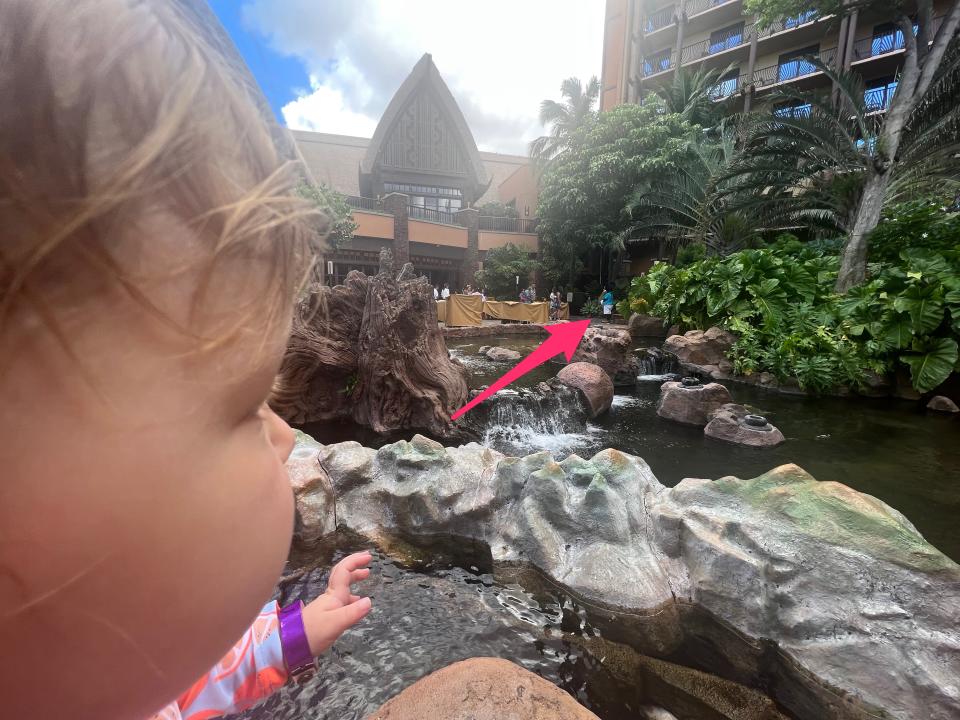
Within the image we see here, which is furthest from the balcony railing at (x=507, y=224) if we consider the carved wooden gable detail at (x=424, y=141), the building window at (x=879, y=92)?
the building window at (x=879, y=92)

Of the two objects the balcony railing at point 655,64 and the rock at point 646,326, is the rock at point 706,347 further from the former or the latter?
the balcony railing at point 655,64

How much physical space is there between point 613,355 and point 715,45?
21205 millimetres

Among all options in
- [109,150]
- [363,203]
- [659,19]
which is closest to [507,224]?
[363,203]

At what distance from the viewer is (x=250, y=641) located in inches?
31.7

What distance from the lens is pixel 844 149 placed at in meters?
8.71

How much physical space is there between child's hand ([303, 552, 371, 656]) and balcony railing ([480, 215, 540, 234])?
22255 mm

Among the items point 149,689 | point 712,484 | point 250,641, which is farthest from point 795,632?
point 149,689

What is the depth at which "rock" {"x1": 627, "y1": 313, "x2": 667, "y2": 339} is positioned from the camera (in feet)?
44.0

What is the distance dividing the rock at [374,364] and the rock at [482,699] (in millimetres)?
3449

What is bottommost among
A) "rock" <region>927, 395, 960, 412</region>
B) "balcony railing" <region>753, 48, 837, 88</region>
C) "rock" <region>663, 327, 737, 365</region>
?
"rock" <region>927, 395, 960, 412</region>

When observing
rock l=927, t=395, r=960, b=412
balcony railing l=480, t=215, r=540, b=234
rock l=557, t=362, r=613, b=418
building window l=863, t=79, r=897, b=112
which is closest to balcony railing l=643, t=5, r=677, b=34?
building window l=863, t=79, r=897, b=112

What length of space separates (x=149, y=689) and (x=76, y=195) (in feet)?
1.11

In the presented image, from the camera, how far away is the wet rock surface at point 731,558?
65.7 inches

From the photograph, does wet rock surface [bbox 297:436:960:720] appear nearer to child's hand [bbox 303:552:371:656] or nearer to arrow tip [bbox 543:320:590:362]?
child's hand [bbox 303:552:371:656]
